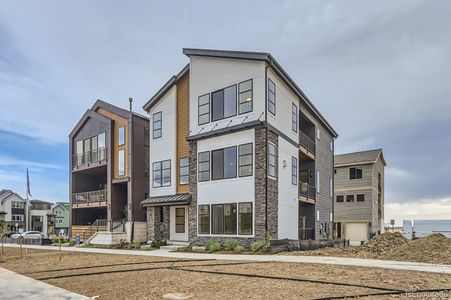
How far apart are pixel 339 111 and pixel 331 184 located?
21.8ft

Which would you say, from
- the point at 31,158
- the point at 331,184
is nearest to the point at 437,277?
the point at 331,184

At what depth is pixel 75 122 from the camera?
33.8 meters

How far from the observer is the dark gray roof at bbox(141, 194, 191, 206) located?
848 inches

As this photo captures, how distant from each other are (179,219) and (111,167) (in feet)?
29.2

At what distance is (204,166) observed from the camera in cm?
2133

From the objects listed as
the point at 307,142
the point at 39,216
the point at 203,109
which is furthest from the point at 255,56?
the point at 39,216

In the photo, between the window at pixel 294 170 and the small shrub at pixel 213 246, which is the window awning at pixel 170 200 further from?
the window at pixel 294 170

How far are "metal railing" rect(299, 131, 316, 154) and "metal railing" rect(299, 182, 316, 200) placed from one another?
2682mm

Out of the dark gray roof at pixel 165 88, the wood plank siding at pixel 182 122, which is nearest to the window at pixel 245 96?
the wood plank siding at pixel 182 122

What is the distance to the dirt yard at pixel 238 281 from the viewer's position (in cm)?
771

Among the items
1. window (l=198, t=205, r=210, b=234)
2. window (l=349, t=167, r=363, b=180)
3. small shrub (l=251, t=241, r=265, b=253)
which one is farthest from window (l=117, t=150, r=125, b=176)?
window (l=349, t=167, r=363, b=180)

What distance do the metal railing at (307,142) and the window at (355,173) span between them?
45.2 ft

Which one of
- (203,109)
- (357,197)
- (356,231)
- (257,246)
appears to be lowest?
(356,231)

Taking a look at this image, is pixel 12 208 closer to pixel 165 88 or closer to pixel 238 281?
pixel 165 88
